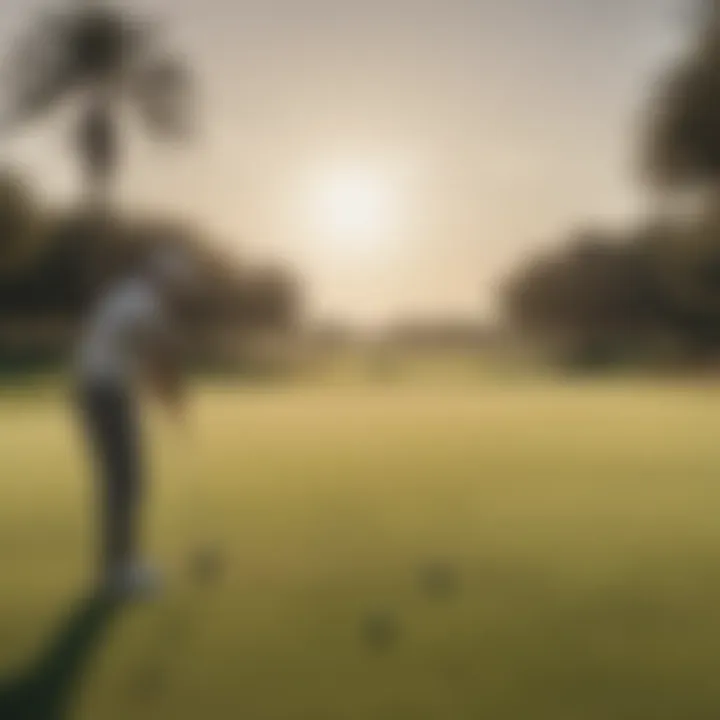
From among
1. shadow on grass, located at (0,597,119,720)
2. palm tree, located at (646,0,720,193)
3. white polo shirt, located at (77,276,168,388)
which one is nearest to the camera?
shadow on grass, located at (0,597,119,720)

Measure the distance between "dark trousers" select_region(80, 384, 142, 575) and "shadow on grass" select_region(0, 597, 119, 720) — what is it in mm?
101

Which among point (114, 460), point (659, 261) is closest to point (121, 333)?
point (114, 460)

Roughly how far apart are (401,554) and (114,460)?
21.2 inches

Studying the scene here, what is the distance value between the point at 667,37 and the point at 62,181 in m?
1.14

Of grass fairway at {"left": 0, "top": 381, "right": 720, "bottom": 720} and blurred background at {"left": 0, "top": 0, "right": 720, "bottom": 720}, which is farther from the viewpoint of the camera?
blurred background at {"left": 0, "top": 0, "right": 720, "bottom": 720}

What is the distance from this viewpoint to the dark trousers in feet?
5.67

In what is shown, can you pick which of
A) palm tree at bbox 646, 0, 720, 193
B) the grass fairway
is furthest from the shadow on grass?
palm tree at bbox 646, 0, 720, 193

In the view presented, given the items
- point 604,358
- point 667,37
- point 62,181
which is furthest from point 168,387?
point 667,37

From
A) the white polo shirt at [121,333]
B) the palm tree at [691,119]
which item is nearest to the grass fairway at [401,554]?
the white polo shirt at [121,333]

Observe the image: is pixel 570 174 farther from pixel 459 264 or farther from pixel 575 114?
pixel 459 264

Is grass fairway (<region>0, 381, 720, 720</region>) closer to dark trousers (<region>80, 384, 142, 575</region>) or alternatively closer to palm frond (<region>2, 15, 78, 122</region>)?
dark trousers (<region>80, 384, 142, 575</region>)

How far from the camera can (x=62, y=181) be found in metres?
1.79

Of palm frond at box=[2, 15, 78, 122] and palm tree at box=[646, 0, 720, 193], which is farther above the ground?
palm frond at box=[2, 15, 78, 122]

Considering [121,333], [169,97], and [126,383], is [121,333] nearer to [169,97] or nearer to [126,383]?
[126,383]
